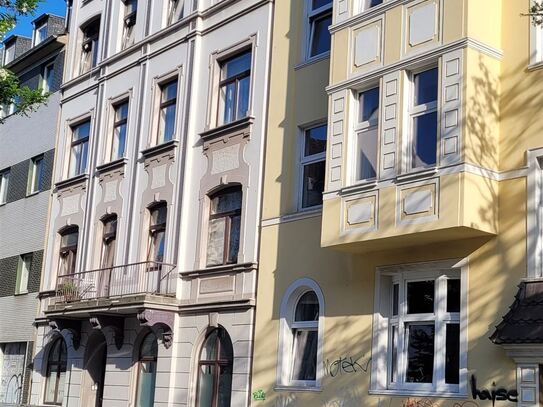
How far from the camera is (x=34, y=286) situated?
88.6ft

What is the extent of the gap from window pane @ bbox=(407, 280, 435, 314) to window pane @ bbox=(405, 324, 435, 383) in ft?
0.91

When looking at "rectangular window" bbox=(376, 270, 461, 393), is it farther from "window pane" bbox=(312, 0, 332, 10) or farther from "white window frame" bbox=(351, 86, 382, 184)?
"window pane" bbox=(312, 0, 332, 10)

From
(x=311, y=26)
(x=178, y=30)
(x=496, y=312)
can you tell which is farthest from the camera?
(x=178, y=30)

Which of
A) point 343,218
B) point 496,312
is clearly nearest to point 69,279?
point 343,218

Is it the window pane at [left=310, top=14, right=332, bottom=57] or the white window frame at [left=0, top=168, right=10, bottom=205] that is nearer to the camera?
the window pane at [left=310, top=14, right=332, bottom=57]

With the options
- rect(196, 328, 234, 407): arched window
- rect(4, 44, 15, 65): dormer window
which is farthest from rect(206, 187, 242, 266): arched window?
rect(4, 44, 15, 65): dormer window

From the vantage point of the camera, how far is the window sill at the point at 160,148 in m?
21.7

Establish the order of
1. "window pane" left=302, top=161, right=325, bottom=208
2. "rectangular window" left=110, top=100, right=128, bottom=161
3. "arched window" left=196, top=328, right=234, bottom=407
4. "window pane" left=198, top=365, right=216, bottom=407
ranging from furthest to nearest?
"rectangular window" left=110, top=100, right=128, bottom=161
"window pane" left=198, top=365, right=216, bottom=407
"arched window" left=196, top=328, right=234, bottom=407
"window pane" left=302, top=161, right=325, bottom=208

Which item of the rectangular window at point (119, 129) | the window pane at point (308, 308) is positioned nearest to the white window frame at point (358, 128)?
the window pane at point (308, 308)

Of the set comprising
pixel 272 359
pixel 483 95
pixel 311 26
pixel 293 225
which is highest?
pixel 311 26

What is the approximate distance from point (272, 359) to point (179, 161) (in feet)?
20.0

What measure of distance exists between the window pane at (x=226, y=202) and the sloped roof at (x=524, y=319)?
782cm

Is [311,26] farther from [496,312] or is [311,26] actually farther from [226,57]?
[496,312]

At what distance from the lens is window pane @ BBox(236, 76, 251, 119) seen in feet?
66.6
